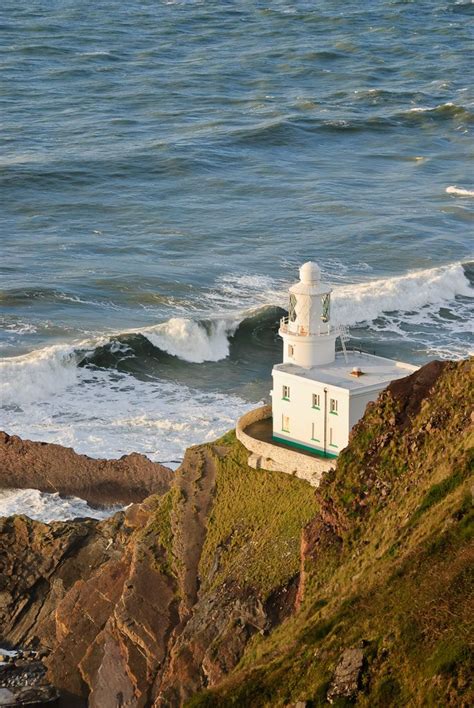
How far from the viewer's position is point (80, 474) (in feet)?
131

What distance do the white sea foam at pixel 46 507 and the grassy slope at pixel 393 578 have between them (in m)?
11.1

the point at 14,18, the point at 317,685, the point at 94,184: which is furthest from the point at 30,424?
the point at 14,18

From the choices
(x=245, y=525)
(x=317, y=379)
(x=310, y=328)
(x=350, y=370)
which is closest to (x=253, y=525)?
(x=245, y=525)

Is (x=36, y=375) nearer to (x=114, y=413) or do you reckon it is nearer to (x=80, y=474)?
(x=114, y=413)

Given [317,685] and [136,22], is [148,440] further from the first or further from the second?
[136,22]

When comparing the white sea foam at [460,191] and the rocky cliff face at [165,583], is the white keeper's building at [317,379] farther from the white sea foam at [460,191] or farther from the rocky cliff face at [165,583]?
the white sea foam at [460,191]

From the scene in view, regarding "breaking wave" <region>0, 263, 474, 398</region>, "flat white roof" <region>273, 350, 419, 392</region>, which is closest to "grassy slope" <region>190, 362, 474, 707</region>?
"flat white roof" <region>273, 350, 419, 392</region>

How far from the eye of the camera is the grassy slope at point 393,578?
22.3m

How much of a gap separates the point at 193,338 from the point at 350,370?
21752mm

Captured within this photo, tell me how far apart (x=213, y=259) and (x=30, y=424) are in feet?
60.4

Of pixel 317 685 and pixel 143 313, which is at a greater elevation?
pixel 317 685

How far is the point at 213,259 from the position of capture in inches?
2422

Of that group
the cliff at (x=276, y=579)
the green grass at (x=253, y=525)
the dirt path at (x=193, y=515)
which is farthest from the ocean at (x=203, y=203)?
the green grass at (x=253, y=525)

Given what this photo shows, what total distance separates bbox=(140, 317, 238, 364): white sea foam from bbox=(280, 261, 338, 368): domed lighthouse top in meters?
19.7
